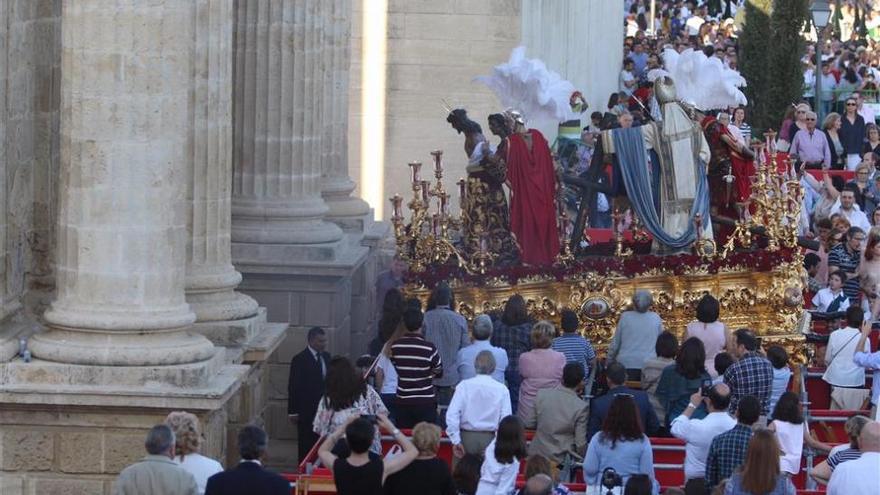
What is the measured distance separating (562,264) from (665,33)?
2687 centimetres

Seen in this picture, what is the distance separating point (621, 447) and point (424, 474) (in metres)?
1.52

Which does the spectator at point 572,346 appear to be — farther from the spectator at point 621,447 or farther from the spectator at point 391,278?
the spectator at point 621,447

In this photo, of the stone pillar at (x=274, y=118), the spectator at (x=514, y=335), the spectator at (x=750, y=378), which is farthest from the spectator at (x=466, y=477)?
the stone pillar at (x=274, y=118)

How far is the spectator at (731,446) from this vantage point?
44.3 feet

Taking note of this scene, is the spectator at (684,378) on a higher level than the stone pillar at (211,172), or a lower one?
lower

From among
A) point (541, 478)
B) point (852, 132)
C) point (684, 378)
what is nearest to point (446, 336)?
point (684, 378)

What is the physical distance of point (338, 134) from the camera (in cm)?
2131

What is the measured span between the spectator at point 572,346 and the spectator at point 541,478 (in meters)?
3.45

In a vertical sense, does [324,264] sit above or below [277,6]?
below

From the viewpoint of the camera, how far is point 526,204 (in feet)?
65.3

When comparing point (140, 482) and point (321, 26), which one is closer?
point (140, 482)

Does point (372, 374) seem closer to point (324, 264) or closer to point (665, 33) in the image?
point (324, 264)

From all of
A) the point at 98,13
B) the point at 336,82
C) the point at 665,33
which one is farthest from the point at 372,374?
the point at 665,33

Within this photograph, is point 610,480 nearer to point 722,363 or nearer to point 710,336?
point 722,363
